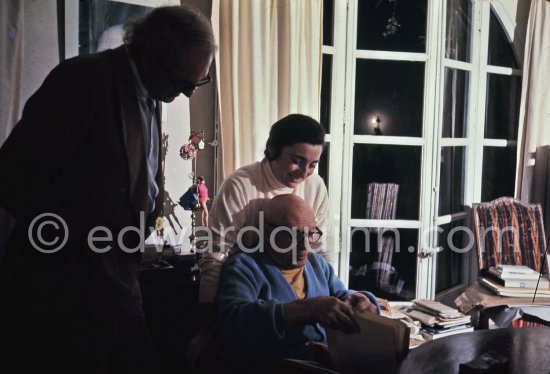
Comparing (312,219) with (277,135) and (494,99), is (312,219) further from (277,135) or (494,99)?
(494,99)

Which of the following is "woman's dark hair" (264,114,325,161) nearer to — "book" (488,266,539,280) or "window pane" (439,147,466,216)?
"book" (488,266,539,280)

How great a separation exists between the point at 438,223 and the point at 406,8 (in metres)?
1.41

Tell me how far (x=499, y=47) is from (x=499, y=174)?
92 centimetres

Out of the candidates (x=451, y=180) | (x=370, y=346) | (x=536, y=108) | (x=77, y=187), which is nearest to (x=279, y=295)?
(x=370, y=346)

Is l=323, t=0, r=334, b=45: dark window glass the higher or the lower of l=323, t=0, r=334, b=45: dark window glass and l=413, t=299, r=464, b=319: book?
the higher

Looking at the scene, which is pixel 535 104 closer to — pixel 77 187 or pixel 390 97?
pixel 390 97

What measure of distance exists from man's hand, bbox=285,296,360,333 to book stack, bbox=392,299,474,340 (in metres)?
0.74

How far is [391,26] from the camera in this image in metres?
3.43

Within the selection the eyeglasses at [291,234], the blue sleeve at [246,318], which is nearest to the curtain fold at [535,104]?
the eyeglasses at [291,234]

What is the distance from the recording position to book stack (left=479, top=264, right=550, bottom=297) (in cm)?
276

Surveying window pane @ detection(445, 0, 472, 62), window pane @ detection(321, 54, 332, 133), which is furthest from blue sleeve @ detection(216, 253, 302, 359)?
window pane @ detection(445, 0, 472, 62)

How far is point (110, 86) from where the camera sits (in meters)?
1.40

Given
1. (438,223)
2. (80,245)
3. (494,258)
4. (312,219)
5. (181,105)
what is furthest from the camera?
(438,223)

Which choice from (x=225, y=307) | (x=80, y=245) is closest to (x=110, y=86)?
(x=80, y=245)
